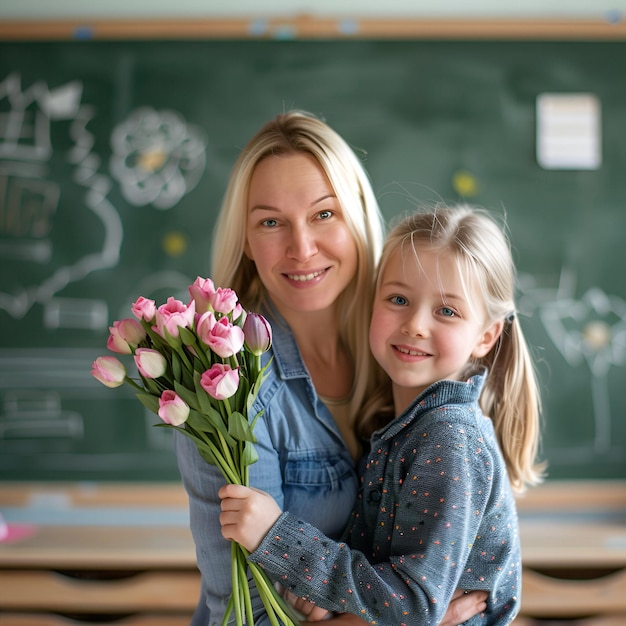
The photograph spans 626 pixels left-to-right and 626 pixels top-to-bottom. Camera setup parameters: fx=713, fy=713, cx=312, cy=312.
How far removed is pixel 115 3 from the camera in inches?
113

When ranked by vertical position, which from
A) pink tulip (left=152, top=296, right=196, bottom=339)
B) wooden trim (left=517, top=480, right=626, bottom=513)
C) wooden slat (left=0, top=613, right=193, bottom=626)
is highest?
pink tulip (left=152, top=296, right=196, bottom=339)

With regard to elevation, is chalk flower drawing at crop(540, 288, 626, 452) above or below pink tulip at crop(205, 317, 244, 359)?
below

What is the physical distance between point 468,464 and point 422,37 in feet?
7.46

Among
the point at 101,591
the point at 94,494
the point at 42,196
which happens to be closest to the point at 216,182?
the point at 42,196

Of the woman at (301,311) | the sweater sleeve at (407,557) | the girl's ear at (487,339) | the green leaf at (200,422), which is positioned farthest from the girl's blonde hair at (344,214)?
the green leaf at (200,422)

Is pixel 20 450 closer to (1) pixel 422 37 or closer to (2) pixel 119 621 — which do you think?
(2) pixel 119 621

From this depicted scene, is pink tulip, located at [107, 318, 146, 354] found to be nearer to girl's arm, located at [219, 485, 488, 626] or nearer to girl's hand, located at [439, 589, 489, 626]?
girl's arm, located at [219, 485, 488, 626]

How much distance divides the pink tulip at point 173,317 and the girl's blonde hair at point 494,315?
480 mm

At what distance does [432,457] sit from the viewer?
3.80ft

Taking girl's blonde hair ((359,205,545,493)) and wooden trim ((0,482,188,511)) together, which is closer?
girl's blonde hair ((359,205,545,493))

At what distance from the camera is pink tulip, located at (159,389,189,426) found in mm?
1006

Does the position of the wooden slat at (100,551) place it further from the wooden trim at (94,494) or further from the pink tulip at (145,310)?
the pink tulip at (145,310)

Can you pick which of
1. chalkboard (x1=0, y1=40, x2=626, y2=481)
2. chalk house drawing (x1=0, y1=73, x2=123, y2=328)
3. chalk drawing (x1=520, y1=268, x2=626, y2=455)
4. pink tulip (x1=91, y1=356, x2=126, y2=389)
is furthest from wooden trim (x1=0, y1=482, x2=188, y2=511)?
pink tulip (x1=91, y1=356, x2=126, y2=389)

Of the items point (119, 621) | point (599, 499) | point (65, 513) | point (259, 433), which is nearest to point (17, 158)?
point (65, 513)
